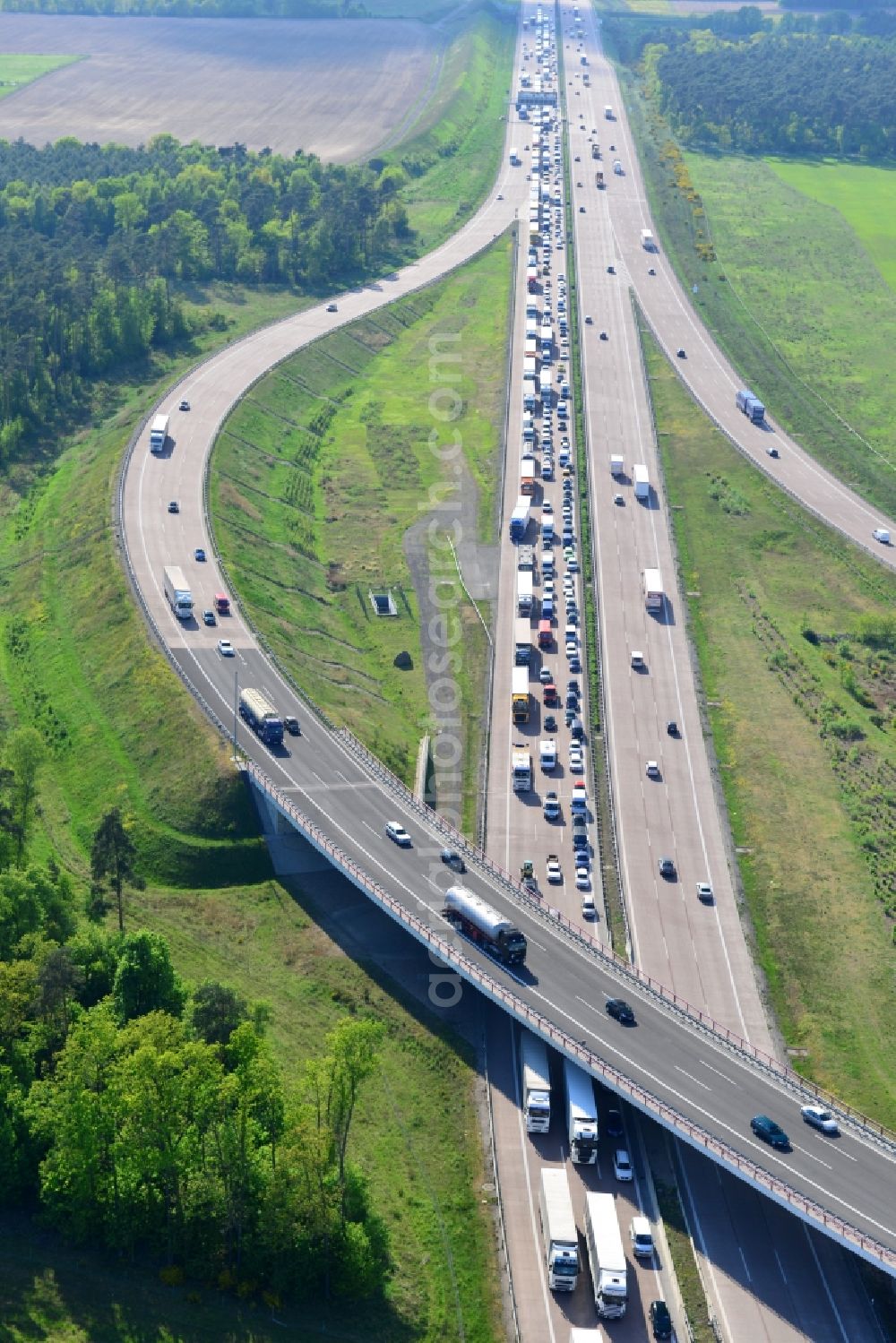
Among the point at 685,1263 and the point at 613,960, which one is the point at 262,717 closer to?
the point at 613,960

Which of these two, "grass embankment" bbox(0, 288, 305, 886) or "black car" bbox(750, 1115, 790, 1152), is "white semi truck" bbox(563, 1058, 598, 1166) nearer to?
"black car" bbox(750, 1115, 790, 1152)

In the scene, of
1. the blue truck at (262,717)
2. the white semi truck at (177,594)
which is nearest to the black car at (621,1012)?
the blue truck at (262,717)

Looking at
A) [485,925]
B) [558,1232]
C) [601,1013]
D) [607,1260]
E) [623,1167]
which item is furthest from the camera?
[485,925]

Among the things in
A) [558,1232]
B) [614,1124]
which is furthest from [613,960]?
[558,1232]

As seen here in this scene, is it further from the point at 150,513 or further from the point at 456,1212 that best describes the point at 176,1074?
the point at 150,513

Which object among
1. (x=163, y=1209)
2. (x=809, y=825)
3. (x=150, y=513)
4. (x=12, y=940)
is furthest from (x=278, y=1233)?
(x=150, y=513)
